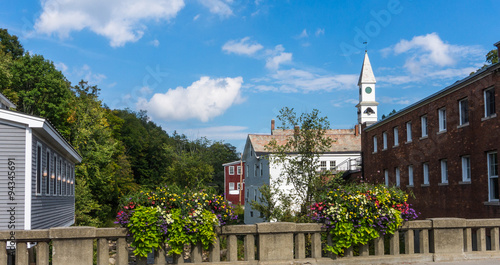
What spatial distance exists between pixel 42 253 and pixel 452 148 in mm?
21637

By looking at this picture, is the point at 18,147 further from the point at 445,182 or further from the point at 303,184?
the point at 445,182

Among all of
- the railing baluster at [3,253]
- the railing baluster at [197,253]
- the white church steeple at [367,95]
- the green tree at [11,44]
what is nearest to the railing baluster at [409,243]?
the railing baluster at [197,253]

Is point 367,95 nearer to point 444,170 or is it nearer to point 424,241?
point 444,170

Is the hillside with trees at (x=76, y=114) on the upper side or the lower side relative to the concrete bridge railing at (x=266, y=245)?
upper

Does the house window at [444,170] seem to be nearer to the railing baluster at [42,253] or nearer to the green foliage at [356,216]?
the green foliage at [356,216]

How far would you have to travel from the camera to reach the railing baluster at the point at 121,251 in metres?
9.08

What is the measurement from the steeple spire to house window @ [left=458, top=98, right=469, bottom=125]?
1684 inches

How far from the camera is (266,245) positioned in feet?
31.1

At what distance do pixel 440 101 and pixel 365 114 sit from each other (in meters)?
39.0

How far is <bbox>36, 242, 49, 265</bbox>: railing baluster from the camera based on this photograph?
8812 mm

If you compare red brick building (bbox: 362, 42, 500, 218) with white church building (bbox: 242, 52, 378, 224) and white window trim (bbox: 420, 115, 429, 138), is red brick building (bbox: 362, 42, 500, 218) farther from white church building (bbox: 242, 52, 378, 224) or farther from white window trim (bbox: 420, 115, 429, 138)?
white church building (bbox: 242, 52, 378, 224)

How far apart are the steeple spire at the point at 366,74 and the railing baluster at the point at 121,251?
2384 inches

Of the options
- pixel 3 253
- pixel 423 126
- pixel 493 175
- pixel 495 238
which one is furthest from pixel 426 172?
pixel 3 253

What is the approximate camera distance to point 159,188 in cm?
938
